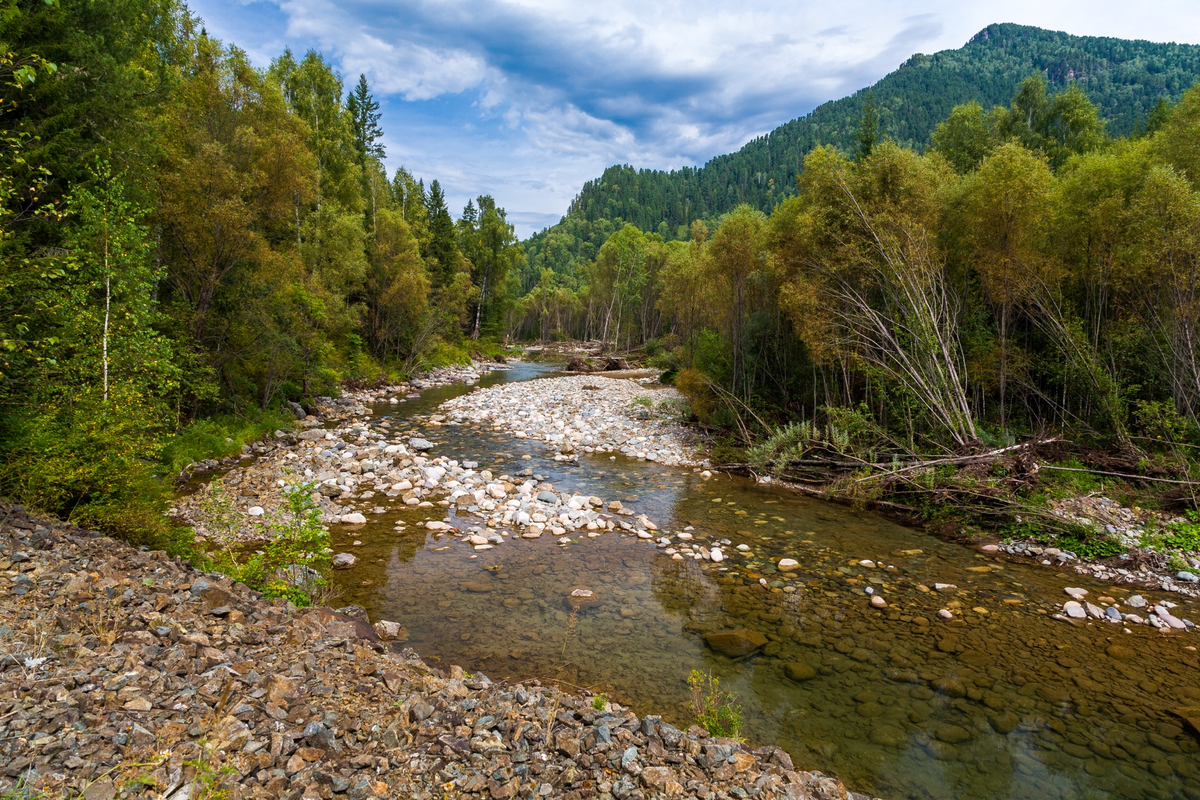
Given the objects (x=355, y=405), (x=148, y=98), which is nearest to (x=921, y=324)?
(x=148, y=98)

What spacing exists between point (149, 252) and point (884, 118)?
175 meters

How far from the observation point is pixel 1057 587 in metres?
8.45

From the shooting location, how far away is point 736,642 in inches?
261

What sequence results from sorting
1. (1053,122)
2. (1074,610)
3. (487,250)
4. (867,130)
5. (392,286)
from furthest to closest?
(487,250), (392,286), (1053,122), (867,130), (1074,610)

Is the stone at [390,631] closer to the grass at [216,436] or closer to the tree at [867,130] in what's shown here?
the grass at [216,436]

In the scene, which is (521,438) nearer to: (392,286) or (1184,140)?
(392,286)

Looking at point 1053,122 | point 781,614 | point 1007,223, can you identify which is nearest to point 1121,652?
point 781,614

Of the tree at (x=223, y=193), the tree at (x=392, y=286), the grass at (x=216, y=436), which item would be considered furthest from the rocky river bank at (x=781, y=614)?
the tree at (x=392, y=286)

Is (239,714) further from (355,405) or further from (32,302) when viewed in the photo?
(355,405)

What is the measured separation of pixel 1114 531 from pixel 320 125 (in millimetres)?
35915

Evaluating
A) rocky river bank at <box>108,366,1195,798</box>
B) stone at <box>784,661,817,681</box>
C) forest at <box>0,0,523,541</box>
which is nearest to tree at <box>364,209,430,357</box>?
forest at <box>0,0,523,541</box>

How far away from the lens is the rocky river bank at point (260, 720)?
9.43 feet

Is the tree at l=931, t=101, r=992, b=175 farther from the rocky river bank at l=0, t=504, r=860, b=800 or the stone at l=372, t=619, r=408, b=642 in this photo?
the stone at l=372, t=619, r=408, b=642

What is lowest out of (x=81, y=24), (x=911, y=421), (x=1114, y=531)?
(x=1114, y=531)
